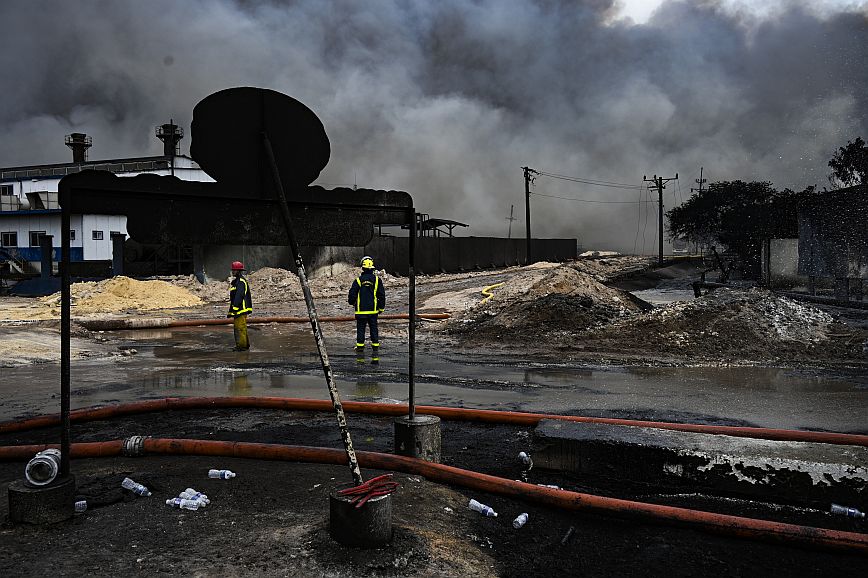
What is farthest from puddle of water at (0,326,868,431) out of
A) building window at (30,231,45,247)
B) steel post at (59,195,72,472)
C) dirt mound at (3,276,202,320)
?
building window at (30,231,45,247)

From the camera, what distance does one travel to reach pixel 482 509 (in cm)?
427

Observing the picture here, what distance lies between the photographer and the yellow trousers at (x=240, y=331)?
13399 mm

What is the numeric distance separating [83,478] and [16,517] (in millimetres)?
993

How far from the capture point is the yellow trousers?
13.4m

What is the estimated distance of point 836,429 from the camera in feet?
21.8

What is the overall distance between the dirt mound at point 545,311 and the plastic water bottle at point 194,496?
38.6 ft

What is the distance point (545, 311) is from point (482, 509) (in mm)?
12724

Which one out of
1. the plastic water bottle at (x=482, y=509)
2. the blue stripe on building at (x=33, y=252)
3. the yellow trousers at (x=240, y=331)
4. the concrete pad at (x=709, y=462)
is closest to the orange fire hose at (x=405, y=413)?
the concrete pad at (x=709, y=462)

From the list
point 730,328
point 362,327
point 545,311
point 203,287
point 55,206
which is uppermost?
point 55,206

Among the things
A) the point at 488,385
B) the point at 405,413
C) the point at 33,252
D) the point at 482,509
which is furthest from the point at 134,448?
the point at 33,252

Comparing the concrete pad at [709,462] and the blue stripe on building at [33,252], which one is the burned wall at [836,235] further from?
the blue stripe on building at [33,252]

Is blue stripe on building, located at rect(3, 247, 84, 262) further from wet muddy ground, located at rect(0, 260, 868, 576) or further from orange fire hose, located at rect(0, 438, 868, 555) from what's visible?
orange fire hose, located at rect(0, 438, 868, 555)

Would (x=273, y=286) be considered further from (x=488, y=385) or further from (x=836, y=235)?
(x=836, y=235)

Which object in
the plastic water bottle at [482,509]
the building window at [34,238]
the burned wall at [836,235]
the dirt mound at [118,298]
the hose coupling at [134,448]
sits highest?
the building window at [34,238]
